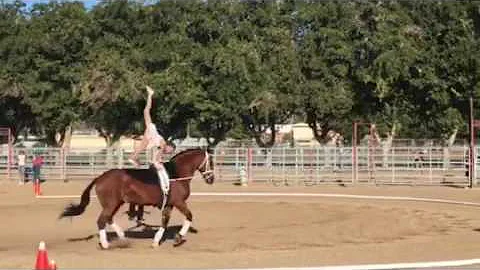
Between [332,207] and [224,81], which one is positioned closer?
[332,207]

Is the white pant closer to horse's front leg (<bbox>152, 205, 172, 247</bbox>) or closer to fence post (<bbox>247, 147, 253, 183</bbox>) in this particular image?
horse's front leg (<bbox>152, 205, 172, 247</bbox>)

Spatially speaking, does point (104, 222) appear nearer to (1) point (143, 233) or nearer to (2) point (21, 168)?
(1) point (143, 233)

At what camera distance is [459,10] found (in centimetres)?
4253

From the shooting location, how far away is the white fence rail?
3575 cm

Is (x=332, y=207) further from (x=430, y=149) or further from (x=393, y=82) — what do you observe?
(x=393, y=82)

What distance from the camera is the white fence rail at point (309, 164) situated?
117 ft

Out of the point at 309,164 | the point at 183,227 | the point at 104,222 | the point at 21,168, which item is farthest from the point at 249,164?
the point at 104,222

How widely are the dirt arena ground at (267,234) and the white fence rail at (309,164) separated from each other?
808 centimetres

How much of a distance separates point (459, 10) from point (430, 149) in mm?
10928

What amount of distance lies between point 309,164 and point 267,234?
22.3 metres

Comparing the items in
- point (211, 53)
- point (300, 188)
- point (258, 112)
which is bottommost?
point (300, 188)

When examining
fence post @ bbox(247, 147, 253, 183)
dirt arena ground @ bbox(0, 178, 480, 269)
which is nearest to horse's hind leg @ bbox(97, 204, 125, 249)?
dirt arena ground @ bbox(0, 178, 480, 269)

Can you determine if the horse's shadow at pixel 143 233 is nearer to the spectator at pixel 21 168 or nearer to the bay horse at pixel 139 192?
the bay horse at pixel 139 192

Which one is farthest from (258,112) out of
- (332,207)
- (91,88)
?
(332,207)
